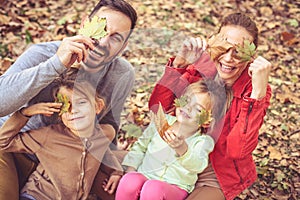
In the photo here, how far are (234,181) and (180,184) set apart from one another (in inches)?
12.3

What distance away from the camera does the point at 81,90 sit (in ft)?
9.09

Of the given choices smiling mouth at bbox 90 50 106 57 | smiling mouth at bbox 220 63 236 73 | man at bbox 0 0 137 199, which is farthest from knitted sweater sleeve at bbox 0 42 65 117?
smiling mouth at bbox 220 63 236 73

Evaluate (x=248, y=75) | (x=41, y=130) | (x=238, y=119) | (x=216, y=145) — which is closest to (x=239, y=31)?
(x=248, y=75)

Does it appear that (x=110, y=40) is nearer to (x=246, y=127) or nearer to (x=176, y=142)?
(x=176, y=142)

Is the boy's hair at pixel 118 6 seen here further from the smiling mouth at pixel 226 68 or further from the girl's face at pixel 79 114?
the smiling mouth at pixel 226 68

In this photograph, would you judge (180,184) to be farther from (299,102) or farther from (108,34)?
(299,102)

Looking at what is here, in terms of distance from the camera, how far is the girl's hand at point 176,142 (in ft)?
9.04

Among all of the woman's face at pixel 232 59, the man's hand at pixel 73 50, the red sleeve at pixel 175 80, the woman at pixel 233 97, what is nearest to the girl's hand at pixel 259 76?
the woman at pixel 233 97

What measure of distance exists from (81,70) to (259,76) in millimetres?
981

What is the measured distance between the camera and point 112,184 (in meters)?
2.99

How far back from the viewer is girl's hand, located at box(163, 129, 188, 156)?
275 centimetres

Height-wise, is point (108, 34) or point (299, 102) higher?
point (108, 34)

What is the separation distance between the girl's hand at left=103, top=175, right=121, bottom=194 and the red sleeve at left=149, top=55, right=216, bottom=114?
476 mm

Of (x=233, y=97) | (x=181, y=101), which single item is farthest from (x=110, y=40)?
(x=233, y=97)
